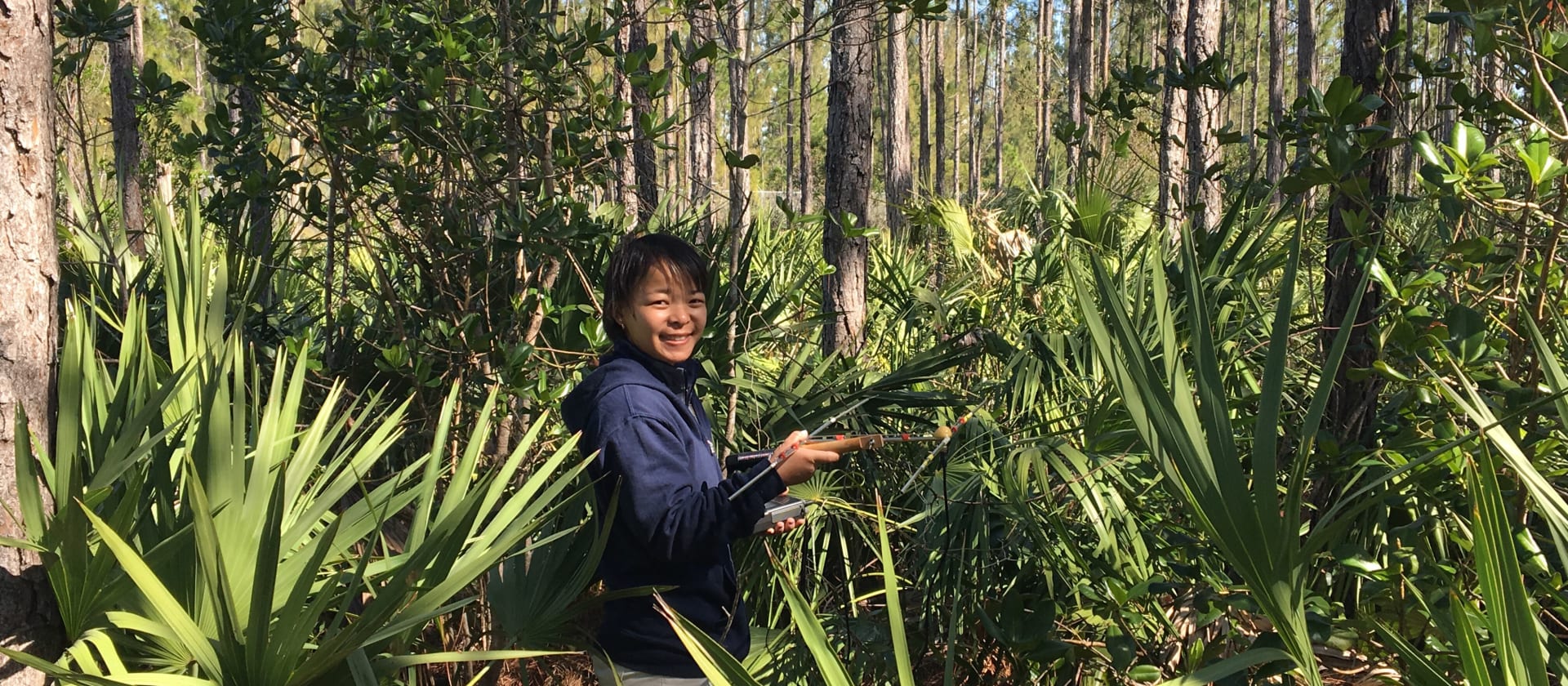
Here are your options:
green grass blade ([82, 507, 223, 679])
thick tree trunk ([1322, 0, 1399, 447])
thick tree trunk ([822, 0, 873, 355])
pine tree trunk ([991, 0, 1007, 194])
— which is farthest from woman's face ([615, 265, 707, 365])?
pine tree trunk ([991, 0, 1007, 194])

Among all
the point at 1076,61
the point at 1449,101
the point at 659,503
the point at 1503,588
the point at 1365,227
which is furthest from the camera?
the point at 1076,61

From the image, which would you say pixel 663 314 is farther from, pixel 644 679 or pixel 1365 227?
pixel 1365 227

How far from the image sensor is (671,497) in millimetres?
1843

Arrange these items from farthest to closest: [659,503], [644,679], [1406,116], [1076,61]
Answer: [1076,61] → [1406,116] → [644,679] → [659,503]

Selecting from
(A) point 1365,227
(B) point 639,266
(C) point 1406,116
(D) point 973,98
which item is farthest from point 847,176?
(D) point 973,98

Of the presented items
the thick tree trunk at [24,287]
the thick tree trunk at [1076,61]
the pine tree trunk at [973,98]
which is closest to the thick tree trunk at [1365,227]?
the thick tree trunk at [24,287]

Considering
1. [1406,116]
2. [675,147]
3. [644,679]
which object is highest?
[1406,116]

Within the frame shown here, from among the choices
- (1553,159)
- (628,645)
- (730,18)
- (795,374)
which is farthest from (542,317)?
(1553,159)

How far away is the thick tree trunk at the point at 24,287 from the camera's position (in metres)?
1.85

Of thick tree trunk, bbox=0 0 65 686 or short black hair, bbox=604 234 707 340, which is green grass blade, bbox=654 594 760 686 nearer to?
short black hair, bbox=604 234 707 340

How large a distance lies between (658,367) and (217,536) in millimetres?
774

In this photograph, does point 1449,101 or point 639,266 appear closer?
point 639,266

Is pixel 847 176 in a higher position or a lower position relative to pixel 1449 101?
lower

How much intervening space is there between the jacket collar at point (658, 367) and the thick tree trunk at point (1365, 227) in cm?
157
